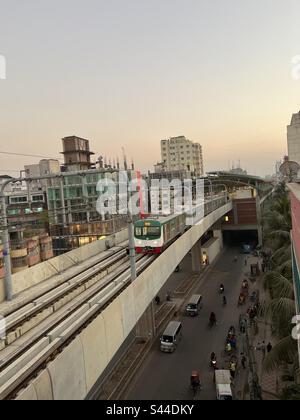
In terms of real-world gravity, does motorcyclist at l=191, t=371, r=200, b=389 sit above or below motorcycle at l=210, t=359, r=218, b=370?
above

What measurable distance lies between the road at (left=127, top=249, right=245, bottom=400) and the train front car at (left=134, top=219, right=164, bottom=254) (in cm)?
607

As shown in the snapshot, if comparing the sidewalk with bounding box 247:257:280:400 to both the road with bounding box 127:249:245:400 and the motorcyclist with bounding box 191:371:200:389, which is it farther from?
the motorcyclist with bounding box 191:371:200:389

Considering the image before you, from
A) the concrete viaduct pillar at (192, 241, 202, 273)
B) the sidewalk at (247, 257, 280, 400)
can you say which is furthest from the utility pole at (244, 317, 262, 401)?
the concrete viaduct pillar at (192, 241, 202, 273)

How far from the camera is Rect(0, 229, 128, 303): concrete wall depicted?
12438 mm

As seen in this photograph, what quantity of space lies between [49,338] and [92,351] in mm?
1183

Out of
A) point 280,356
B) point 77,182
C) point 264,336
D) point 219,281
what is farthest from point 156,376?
point 77,182

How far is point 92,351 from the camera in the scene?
8.42 meters

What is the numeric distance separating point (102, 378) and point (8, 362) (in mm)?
9650

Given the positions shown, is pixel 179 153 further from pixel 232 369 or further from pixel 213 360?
pixel 232 369

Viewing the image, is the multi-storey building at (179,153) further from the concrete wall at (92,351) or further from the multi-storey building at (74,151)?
the concrete wall at (92,351)

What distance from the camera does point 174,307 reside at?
84.5ft

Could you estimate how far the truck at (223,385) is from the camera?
45.7 ft

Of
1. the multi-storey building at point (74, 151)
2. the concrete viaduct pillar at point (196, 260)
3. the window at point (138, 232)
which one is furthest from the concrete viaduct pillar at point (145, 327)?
the multi-storey building at point (74, 151)
